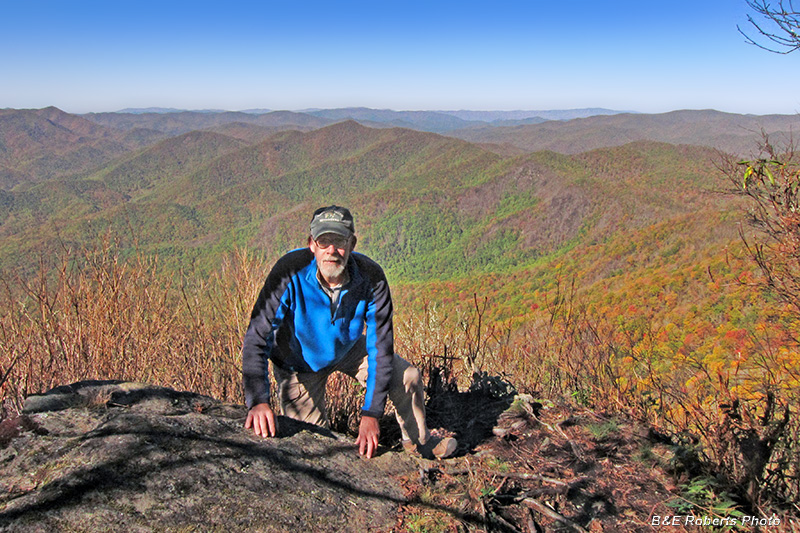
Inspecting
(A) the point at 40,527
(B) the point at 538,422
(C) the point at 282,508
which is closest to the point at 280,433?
(C) the point at 282,508

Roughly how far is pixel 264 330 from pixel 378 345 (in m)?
0.51

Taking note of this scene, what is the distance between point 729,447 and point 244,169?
143 m

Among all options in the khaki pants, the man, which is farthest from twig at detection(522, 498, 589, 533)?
the khaki pants

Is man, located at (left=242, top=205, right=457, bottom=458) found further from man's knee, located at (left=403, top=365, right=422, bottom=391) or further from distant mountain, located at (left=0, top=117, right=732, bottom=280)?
distant mountain, located at (left=0, top=117, right=732, bottom=280)

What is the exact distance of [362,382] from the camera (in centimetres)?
234

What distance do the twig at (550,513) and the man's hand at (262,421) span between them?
108 centimetres

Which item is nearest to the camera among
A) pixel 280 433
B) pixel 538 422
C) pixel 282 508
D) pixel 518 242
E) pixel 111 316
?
pixel 282 508

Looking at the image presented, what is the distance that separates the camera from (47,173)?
520 ft

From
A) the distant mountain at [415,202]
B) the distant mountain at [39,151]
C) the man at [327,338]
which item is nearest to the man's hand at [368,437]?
the man at [327,338]

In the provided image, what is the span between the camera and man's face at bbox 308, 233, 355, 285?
197 cm

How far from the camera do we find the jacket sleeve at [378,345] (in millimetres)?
2059

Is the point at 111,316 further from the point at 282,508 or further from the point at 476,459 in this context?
the point at 476,459

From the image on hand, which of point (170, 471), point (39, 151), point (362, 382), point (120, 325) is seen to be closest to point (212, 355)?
point (120, 325)

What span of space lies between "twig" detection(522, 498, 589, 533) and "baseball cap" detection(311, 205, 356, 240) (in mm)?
1328
